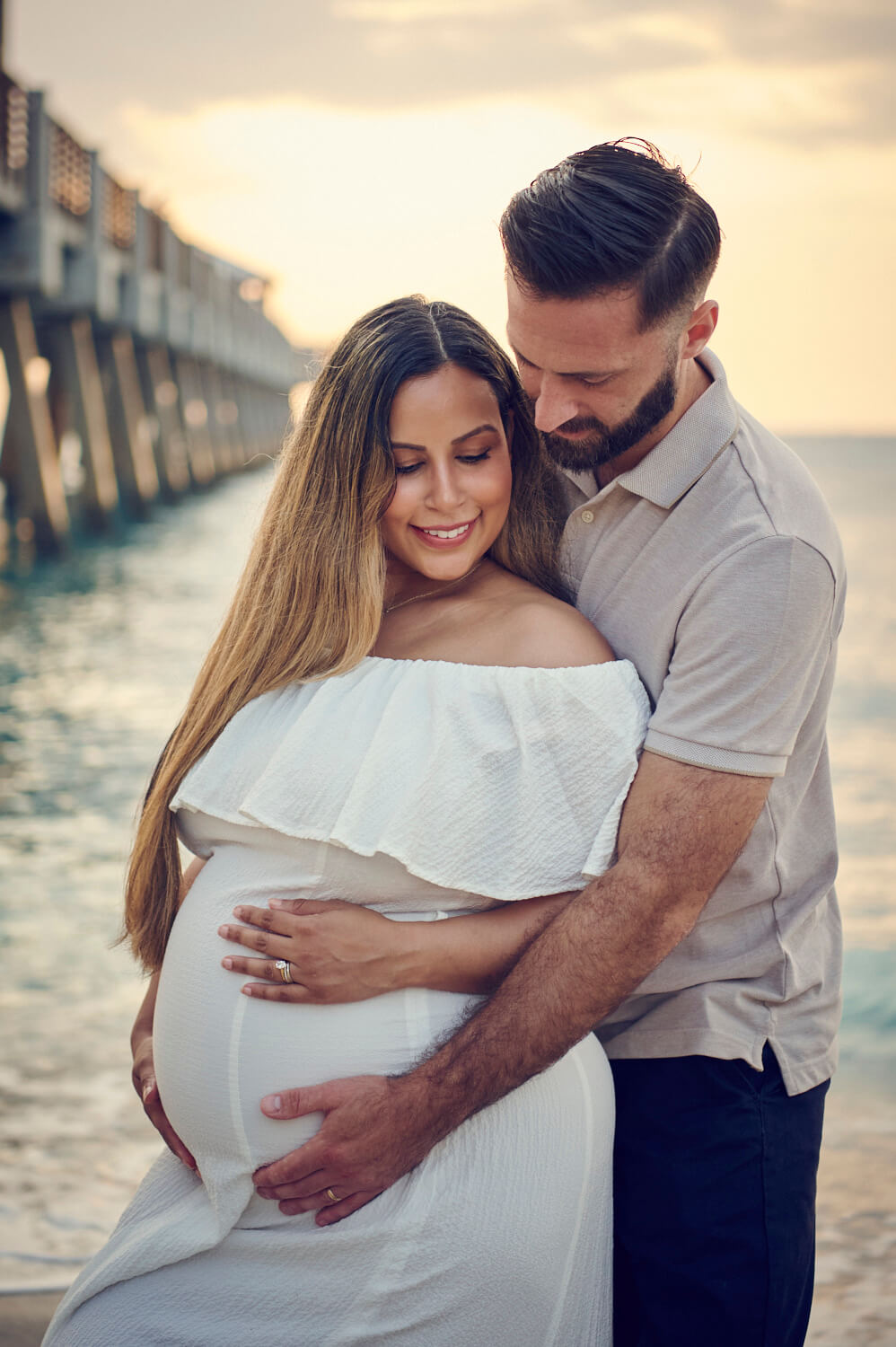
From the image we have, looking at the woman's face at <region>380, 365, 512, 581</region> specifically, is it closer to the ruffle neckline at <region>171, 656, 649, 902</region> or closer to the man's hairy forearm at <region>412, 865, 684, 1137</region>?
the ruffle neckline at <region>171, 656, 649, 902</region>

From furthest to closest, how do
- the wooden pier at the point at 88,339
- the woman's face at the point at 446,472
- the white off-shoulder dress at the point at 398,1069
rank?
the wooden pier at the point at 88,339 → the woman's face at the point at 446,472 → the white off-shoulder dress at the point at 398,1069

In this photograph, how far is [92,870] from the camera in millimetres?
6285

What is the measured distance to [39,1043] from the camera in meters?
4.48

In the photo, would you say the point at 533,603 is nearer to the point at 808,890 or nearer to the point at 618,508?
the point at 618,508

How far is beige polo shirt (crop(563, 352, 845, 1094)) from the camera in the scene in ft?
6.31

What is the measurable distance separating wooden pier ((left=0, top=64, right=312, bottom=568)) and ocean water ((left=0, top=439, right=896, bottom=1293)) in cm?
231

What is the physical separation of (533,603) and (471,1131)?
35.3 inches

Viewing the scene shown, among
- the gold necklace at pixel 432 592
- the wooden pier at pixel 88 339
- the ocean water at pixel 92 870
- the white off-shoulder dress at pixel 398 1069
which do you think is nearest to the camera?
the white off-shoulder dress at pixel 398 1069

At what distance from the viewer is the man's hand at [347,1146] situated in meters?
1.90

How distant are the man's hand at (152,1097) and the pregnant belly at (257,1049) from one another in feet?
0.19

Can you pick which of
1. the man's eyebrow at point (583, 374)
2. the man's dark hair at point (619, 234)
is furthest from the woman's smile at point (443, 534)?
the man's dark hair at point (619, 234)

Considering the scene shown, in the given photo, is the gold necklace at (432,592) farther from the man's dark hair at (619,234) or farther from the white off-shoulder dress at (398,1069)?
the man's dark hair at (619,234)

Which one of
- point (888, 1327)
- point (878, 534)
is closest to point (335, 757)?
point (888, 1327)

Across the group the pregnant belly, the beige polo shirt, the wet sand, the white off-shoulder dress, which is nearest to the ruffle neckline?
the white off-shoulder dress
